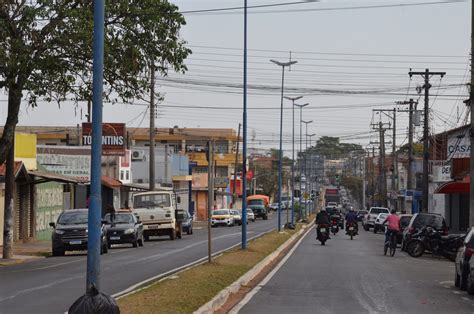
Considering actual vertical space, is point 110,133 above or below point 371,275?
above

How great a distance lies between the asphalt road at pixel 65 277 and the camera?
15.5 meters

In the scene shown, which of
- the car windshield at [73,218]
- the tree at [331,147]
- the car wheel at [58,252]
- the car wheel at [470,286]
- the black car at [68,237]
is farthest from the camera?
the tree at [331,147]

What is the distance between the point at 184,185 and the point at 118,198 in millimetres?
27329

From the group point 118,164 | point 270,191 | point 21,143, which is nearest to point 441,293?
point 21,143

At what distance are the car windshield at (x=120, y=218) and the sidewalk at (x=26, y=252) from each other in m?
2.95

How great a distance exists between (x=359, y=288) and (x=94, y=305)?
34.1 ft

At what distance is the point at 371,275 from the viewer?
22844mm

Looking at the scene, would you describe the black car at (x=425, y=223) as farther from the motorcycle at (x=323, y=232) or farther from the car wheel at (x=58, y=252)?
the car wheel at (x=58, y=252)

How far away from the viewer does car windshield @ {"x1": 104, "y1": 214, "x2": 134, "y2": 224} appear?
3709cm

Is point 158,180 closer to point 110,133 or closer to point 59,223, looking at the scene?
point 110,133

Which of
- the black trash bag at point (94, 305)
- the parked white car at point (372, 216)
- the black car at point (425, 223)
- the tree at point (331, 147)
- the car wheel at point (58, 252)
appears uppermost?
the tree at point (331, 147)

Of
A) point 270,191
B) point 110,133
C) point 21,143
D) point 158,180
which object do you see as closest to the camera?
point 21,143

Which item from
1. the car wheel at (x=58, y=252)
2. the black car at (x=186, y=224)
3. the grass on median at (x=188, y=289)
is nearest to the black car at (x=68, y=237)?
the car wheel at (x=58, y=252)

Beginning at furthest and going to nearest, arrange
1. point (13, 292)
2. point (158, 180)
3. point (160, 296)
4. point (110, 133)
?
point (158, 180)
point (110, 133)
point (13, 292)
point (160, 296)
